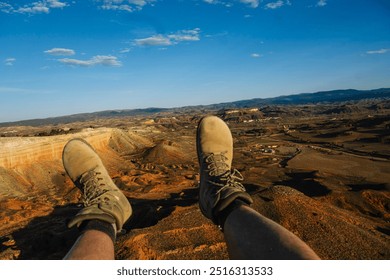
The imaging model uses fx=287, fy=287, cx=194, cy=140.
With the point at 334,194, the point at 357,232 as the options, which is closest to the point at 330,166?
the point at 334,194

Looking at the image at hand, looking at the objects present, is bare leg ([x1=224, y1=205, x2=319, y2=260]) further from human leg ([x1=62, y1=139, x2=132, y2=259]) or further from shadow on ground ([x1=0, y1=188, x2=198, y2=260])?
shadow on ground ([x1=0, y1=188, x2=198, y2=260])

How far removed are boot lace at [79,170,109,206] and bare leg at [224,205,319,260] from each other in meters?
1.33

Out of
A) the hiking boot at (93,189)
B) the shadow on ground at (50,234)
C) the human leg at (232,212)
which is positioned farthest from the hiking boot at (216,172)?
the shadow on ground at (50,234)

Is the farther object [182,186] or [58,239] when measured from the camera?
[182,186]

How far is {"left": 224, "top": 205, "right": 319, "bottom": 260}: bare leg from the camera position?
1.47 m

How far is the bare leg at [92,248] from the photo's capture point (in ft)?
5.48

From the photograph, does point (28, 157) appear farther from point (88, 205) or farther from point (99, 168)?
point (88, 205)

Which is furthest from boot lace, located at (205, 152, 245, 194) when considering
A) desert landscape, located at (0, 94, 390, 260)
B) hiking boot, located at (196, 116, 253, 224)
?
desert landscape, located at (0, 94, 390, 260)

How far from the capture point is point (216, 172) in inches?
118

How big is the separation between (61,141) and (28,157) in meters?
1.65

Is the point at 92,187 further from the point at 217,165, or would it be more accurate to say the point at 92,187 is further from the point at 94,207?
the point at 217,165

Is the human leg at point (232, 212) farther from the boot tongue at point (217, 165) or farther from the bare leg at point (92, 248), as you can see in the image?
the bare leg at point (92, 248)

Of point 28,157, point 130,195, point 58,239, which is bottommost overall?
point 130,195

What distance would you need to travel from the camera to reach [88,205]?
8.39ft
